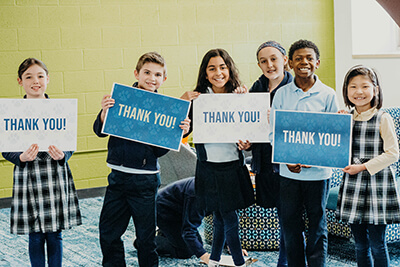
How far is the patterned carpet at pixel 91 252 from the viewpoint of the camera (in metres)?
2.75

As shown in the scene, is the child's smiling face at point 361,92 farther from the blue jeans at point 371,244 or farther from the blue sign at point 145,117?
the blue sign at point 145,117

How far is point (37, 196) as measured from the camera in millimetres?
2188

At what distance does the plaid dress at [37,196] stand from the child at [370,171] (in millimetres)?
1325

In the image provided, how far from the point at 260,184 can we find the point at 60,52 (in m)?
2.74

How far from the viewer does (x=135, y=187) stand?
217cm

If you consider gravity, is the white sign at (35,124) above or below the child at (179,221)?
above

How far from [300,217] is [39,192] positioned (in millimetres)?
1225

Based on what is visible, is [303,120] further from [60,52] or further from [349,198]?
[60,52]

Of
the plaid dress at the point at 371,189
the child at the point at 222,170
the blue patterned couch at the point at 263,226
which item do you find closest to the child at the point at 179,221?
the blue patterned couch at the point at 263,226

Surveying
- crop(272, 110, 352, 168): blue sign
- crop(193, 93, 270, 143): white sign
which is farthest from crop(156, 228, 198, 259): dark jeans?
crop(272, 110, 352, 168): blue sign

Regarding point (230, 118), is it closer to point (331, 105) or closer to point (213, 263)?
point (331, 105)

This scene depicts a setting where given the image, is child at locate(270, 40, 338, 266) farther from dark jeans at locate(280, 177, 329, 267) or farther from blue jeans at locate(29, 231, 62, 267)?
blue jeans at locate(29, 231, 62, 267)

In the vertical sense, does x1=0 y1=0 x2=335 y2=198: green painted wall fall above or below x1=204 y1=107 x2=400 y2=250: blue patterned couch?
above

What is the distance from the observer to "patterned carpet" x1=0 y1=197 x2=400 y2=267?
2.75 m
